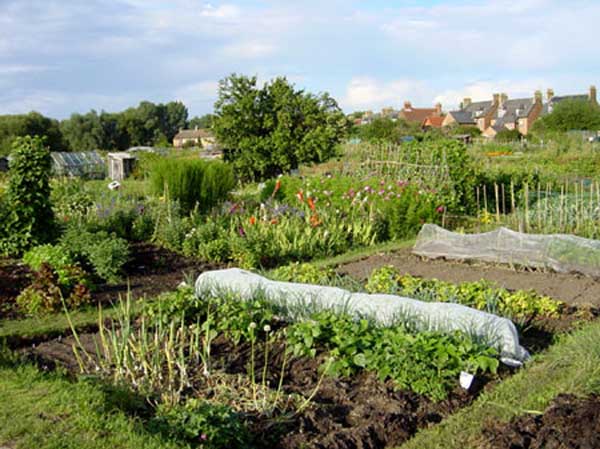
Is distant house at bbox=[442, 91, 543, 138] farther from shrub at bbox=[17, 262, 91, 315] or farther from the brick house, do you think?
shrub at bbox=[17, 262, 91, 315]

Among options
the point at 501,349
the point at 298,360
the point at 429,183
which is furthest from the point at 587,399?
the point at 429,183

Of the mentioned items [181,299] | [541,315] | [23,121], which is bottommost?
[541,315]

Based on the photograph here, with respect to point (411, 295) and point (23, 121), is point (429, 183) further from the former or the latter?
point (23, 121)

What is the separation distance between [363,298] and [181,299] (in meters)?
1.58

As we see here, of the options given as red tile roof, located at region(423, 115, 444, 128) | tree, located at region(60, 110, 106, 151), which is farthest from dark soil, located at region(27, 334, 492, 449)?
red tile roof, located at region(423, 115, 444, 128)

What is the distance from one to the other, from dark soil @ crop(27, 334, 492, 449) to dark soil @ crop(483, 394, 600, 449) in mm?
510

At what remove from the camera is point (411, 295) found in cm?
633

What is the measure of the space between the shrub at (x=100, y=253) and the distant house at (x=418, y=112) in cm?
8624

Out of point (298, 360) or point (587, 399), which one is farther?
point (298, 360)

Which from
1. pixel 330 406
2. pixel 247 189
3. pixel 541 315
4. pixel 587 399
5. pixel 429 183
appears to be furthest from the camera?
pixel 247 189

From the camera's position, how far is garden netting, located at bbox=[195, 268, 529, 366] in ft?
16.5

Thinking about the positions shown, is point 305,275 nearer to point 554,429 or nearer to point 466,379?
point 466,379

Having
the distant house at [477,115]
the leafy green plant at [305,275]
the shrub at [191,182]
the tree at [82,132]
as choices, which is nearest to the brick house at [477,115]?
the distant house at [477,115]

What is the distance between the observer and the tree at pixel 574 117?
173 feet
